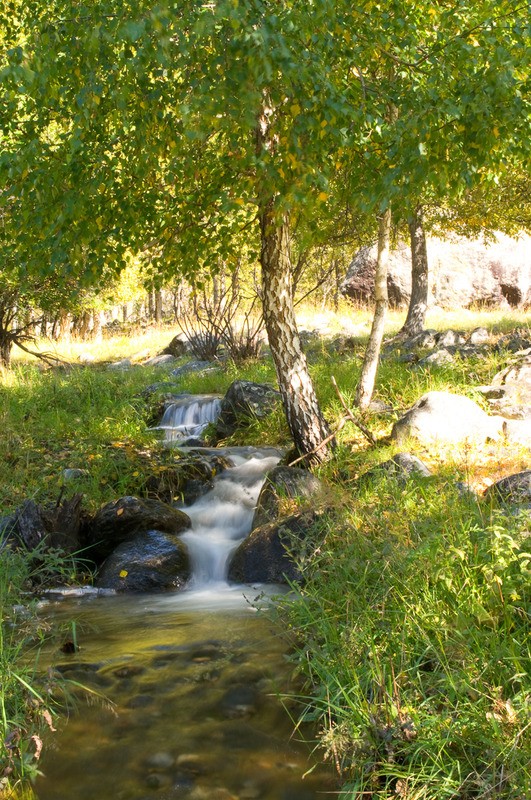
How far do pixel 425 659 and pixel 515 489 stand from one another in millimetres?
2574

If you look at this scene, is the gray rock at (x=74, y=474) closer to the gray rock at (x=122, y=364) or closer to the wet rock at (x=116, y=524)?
the wet rock at (x=116, y=524)

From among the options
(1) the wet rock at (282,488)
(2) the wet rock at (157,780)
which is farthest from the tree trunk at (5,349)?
(2) the wet rock at (157,780)

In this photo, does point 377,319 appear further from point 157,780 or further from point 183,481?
point 157,780

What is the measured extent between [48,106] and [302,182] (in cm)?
229

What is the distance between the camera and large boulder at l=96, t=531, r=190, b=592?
23.3 ft

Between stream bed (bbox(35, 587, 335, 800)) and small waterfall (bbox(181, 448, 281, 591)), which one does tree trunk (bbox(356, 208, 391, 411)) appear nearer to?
small waterfall (bbox(181, 448, 281, 591))

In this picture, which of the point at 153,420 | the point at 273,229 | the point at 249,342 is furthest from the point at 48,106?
the point at 249,342

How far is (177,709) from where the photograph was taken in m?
4.29

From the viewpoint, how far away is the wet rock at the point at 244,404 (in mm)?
11086

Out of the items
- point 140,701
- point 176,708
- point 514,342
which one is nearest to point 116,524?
point 140,701

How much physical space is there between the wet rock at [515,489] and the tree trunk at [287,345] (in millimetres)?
2068

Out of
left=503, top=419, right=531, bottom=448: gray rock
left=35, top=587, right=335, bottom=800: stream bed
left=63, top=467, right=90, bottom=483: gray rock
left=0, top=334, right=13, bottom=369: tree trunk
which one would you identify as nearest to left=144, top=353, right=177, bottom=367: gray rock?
left=0, top=334, right=13, bottom=369: tree trunk

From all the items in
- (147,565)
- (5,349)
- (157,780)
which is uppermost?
(5,349)

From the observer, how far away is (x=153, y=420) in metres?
12.6
